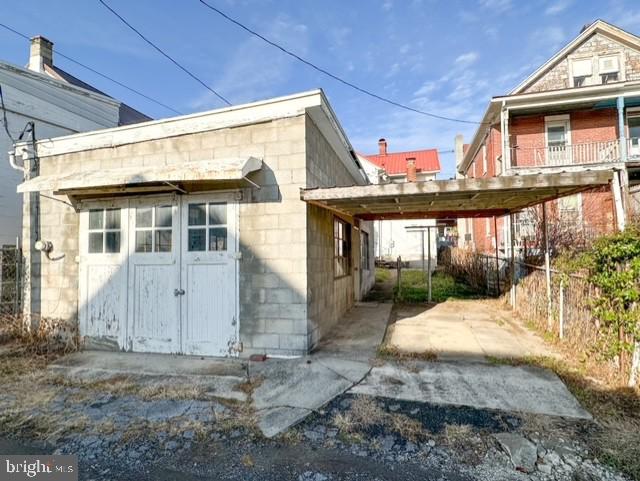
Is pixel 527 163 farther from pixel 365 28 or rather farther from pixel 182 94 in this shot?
pixel 182 94

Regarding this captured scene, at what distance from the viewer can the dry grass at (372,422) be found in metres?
2.88

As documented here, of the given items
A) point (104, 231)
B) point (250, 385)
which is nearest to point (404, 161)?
point (104, 231)

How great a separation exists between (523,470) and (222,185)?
4740 mm

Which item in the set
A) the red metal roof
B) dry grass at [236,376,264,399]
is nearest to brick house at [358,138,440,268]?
the red metal roof

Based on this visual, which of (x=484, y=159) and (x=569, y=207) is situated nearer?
(x=569, y=207)

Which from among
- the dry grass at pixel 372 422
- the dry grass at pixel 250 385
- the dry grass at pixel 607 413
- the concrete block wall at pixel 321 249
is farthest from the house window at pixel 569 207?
the dry grass at pixel 250 385

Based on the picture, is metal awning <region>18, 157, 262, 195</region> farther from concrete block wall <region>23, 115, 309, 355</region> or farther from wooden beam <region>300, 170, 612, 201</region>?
wooden beam <region>300, 170, 612, 201</region>

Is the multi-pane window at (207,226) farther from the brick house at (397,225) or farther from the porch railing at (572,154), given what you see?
the brick house at (397,225)

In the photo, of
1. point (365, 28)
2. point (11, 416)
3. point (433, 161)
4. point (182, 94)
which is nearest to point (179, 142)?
point (11, 416)

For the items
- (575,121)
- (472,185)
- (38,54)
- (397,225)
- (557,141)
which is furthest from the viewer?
(397,225)

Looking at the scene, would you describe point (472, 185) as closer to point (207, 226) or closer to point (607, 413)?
point (607, 413)

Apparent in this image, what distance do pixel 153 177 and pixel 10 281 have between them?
4898 mm

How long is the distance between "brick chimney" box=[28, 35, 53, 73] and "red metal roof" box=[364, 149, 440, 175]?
2137 centimetres

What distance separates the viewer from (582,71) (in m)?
15.2
